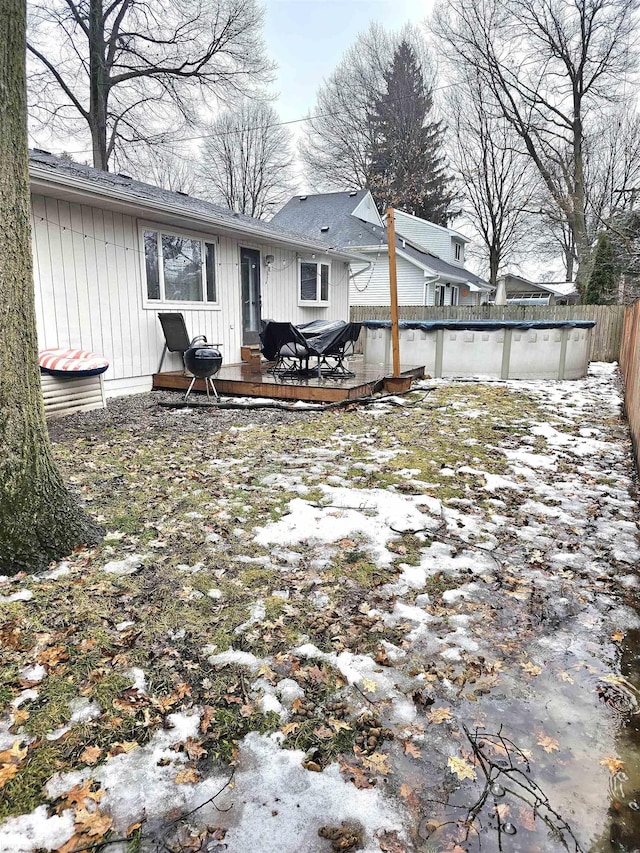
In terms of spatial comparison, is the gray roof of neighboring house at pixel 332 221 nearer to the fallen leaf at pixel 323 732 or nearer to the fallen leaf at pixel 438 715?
the fallen leaf at pixel 438 715

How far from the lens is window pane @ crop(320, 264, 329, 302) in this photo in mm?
12875

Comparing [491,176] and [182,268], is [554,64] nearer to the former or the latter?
[491,176]

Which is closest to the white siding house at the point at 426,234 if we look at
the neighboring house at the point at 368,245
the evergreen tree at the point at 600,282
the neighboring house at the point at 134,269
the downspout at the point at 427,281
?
the neighboring house at the point at 368,245

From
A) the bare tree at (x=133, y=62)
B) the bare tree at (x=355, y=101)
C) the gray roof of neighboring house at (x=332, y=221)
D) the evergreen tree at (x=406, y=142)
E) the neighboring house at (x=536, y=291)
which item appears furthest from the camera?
the neighboring house at (x=536, y=291)

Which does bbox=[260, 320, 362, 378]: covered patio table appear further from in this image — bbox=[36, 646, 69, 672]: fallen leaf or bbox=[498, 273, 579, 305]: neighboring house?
bbox=[498, 273, 579, 305]: neighboring house

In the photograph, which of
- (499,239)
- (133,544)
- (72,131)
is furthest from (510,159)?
(133,544)

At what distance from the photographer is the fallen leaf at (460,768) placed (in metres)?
1.57

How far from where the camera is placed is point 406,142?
27.6m

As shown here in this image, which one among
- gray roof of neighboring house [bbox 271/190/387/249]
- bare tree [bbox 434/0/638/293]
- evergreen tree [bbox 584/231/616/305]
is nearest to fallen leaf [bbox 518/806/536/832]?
evergreen tree [bbox 584/231/616/305]

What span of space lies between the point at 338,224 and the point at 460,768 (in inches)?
820

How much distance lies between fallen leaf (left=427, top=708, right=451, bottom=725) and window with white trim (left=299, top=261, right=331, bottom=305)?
36.0ft

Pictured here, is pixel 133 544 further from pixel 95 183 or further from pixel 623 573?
pixel 95 183

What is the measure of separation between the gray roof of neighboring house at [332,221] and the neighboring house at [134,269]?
9.09m

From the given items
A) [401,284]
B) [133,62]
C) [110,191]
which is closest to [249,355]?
[110,191]
